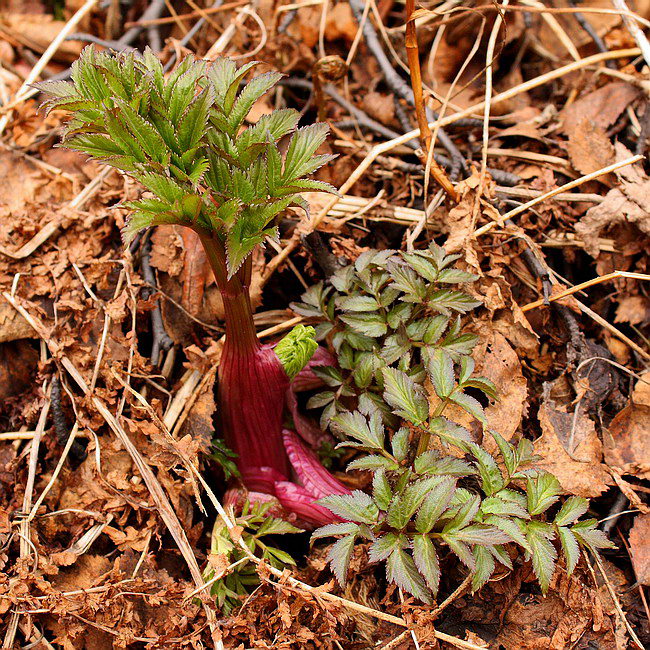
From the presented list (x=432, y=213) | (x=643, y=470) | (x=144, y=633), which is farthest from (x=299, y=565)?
(x=432, y=213)

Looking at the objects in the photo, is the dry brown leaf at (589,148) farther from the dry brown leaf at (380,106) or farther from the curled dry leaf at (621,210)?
the dry brown leaf at (380,106)

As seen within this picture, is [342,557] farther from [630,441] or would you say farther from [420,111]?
[420,111]

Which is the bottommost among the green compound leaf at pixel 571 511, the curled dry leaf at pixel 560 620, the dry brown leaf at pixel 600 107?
the curled dry leaf at pixel 560 620

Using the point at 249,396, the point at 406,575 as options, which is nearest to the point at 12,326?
the point at 249,396

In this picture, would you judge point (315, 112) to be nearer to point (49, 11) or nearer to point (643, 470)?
point (49, 11)

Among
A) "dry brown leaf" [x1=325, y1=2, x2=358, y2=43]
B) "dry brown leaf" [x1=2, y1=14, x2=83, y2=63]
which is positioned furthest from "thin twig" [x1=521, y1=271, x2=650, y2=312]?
"dry brown leaf" [x1=2, y1=14, x2=83, y2=63]

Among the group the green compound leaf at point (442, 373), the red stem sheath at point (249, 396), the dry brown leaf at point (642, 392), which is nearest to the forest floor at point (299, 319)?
the dry brown leaf at point (642, 392)
